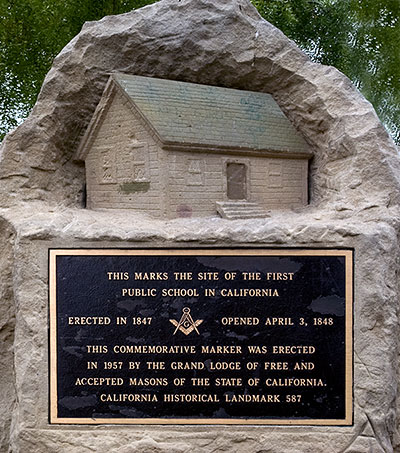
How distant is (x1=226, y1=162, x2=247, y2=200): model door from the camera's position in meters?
3.81

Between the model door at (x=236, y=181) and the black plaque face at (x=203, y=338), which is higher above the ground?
the model door at (x=236, y=181)

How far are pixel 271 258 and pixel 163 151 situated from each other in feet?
3.60

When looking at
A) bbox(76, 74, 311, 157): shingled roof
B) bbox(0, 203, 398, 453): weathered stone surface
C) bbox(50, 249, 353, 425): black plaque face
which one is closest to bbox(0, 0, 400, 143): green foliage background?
bbox(76, 74, 311, 157): shingled roof

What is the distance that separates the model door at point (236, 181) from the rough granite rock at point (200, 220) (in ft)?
1.27

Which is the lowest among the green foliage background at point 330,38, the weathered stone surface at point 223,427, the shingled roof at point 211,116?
the weathered stone surface at point 223,427

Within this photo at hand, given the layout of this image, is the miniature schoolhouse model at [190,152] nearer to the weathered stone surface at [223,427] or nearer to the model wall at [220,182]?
the model wall at [220,182]

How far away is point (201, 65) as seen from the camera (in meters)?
3.98

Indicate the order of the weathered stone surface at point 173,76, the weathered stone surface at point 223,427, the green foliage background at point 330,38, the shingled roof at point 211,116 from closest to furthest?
the weathered stone surface at point 223,427 → the shingled roof at point 211,116 → the weathered stone surface at point 173,76 → the green foliage background at point 330,38

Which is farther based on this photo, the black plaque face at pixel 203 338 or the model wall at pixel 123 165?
the model wall at pixel 123 165

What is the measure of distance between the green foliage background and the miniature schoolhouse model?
16.7 ft

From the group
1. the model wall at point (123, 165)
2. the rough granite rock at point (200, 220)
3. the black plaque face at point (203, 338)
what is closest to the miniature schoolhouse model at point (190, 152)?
the model wall at point (123, 165)

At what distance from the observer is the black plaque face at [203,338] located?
3.21m

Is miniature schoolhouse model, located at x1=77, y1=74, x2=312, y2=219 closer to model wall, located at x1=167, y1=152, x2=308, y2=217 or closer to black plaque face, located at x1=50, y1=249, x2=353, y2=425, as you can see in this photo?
model wall, located at x1=167, y1=152, x2=308, y2=217

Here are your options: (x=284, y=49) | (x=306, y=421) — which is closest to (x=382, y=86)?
(x=284, y=49)
